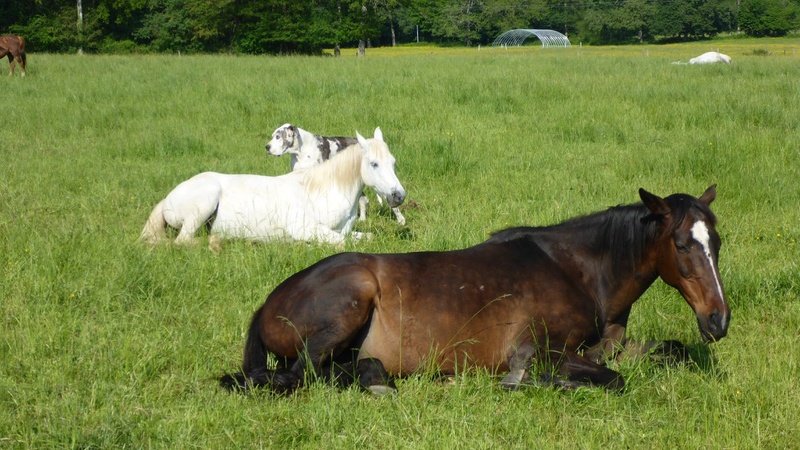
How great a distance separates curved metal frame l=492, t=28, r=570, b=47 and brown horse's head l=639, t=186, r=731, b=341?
7503 centimetres

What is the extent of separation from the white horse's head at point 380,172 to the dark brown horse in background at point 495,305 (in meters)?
3.20

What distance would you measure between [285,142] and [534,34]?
71.9 m

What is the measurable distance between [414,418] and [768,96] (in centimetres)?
1301

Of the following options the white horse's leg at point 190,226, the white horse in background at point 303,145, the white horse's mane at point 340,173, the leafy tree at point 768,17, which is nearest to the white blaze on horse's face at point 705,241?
the white horse's mane at point 340,173

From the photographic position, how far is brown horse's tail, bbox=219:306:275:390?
169 inches

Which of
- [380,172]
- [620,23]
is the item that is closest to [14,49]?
[380,172]

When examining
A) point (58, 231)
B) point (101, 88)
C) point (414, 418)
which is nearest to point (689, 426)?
point (414, 418)

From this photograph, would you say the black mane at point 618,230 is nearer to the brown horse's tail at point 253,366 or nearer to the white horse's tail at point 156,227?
the brown horse's tail at point 253,366

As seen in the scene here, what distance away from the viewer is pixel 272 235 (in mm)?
7988

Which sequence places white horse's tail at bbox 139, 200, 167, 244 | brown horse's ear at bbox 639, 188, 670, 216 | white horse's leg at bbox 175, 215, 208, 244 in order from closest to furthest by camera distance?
1. brown horse's ear at bbox 639, 188, 670, 216
2. white horse's tail at bbox 139, 200, 167, 244
3. white horse's leg at bbox 175, 215, 208, 244

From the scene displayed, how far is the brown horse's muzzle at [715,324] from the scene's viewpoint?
4.09m

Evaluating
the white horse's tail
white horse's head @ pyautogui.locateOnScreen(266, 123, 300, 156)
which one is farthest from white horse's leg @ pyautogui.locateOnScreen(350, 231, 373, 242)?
white horse's head @ pyautogui.locateOnScreen(266, 123, 300, 156)

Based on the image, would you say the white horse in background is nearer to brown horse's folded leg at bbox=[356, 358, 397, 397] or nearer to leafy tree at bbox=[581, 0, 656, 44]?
brown horse's folded leg at bbox=[356, 358, 397, 397]

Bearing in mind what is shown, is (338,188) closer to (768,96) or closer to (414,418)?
(414,418)
